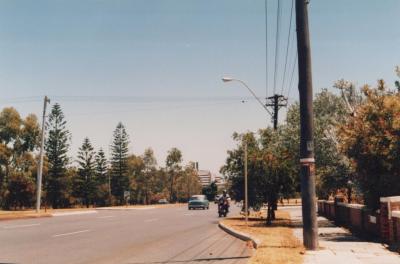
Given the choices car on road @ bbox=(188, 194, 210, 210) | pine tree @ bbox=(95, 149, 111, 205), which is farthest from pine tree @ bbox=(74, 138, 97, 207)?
car on road @ bbox=(188, 194, 210, 210)

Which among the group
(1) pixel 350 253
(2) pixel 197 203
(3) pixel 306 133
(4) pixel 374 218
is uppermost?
(3) pixel 306 133

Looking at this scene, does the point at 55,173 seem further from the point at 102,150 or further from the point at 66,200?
the point at 102,150

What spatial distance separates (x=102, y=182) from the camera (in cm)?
10006

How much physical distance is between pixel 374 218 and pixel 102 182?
291 ft

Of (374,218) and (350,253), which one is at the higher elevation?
(374,218)

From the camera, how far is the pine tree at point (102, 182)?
96.9 metres

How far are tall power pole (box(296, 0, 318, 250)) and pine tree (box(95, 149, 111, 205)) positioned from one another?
86.1 m

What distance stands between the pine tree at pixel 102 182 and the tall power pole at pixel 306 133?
283 ft

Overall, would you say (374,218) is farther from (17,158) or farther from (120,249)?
(17,158)

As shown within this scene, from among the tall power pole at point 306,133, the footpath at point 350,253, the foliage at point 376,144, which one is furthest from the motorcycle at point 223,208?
the tall power pole at point 306,133

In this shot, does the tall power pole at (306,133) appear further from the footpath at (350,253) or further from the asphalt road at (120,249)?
the asphalt road at (120,249)

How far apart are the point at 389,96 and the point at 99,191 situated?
85.6m

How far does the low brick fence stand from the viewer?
1363 centimetres

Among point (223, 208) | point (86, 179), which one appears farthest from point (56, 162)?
point (223, 208)
